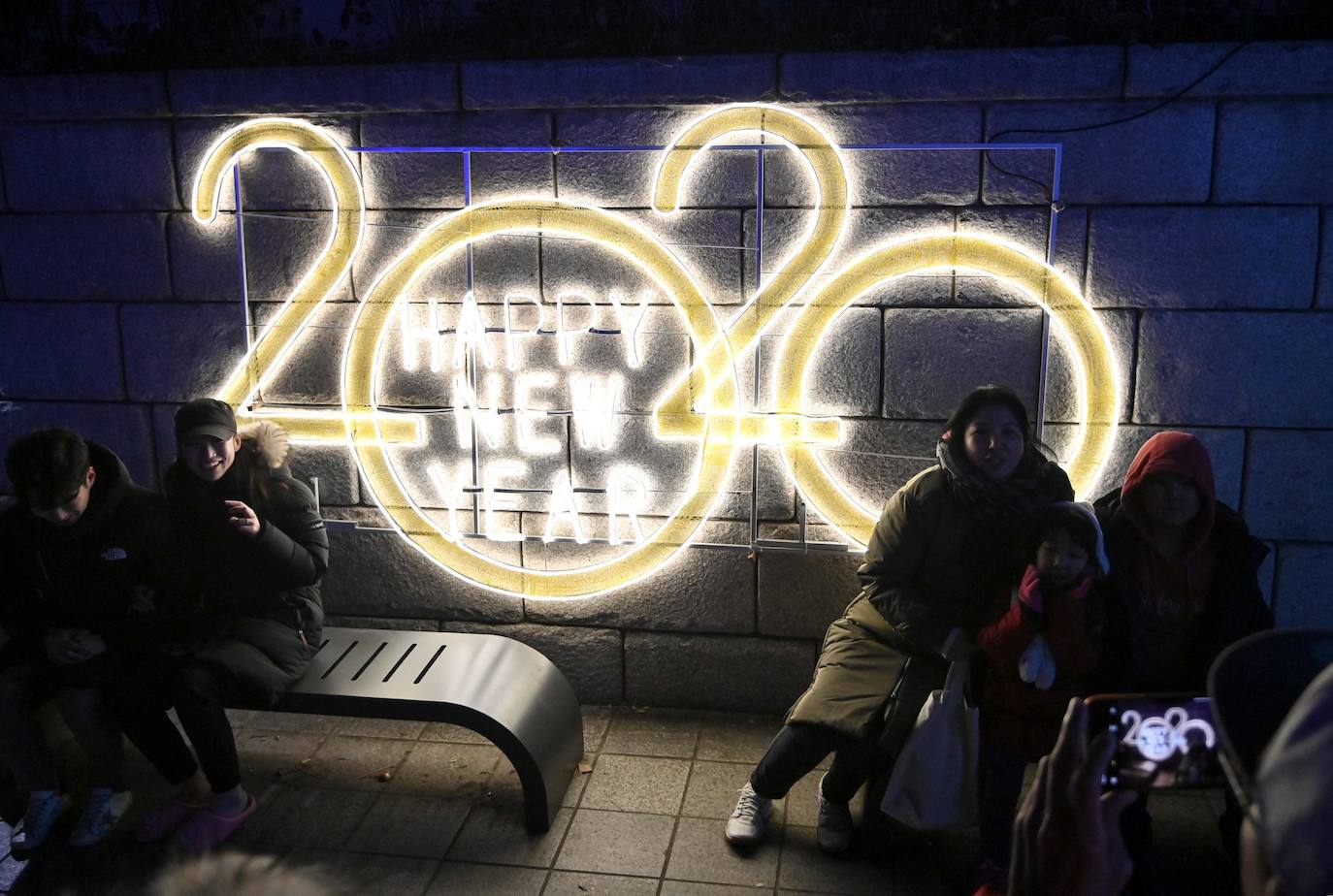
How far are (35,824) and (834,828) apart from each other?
9.32ft

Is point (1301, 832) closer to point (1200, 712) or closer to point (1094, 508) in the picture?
point (1200, 712)

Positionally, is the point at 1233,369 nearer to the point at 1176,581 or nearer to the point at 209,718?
the point at 1176,581

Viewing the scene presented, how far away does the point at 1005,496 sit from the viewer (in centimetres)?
338

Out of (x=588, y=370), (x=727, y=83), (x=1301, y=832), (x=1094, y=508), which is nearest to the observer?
(x=1301, y=832)

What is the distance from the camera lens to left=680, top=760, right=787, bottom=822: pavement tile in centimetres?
378

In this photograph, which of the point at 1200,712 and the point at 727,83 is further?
the point at 727,83

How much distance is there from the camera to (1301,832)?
953 millimetres

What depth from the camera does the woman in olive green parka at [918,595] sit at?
3.38 m

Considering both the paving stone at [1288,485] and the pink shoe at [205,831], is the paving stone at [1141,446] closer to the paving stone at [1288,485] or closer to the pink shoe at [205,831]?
the paving stone at [1288,485]

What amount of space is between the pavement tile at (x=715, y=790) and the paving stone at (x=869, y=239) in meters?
1.94

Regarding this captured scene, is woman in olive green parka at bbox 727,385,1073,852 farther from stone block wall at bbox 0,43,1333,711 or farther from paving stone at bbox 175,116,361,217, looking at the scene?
paving stone at bbox 175,116,361,217

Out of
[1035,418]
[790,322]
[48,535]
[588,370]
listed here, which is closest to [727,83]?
[790,322]

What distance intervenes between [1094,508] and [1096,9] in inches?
75.5

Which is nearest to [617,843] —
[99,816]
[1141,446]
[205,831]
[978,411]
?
[205,831]
